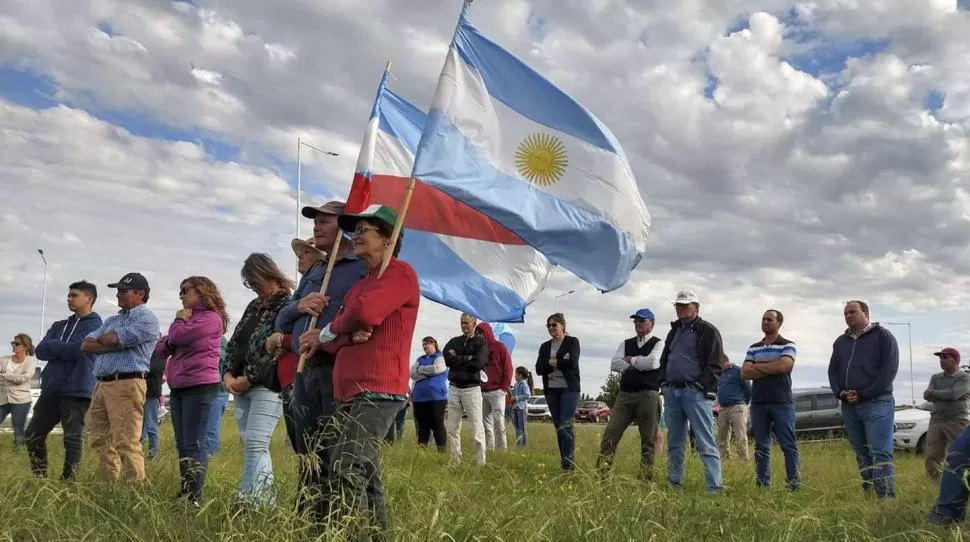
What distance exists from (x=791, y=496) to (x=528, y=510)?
2.77m

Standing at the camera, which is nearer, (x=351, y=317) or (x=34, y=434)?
(x=351, y=317)

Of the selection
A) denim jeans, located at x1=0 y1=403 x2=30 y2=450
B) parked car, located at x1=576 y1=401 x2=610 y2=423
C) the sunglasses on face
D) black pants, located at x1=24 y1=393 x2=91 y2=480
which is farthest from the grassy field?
parked car, located at x1=576 y1=401 x2=610 y2=423

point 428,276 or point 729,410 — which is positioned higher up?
point 428,276

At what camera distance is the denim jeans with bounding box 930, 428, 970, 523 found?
17.4 feet

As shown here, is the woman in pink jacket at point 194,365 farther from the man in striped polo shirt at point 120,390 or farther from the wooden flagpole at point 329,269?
the wooden flagpole at point 329,269

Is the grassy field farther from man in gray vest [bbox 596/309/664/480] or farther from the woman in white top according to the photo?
the woman in white top

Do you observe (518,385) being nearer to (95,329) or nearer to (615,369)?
(615,369)

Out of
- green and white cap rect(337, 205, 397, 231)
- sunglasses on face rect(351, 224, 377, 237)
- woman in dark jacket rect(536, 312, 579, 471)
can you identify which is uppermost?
green and white cap rect(337, 205, 397, 231)

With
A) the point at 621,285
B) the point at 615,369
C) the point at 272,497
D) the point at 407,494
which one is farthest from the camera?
the point at 615,369

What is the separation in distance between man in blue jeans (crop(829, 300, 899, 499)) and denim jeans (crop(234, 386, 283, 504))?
5.06 metres

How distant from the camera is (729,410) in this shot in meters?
12.7

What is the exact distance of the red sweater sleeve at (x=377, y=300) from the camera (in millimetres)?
4363

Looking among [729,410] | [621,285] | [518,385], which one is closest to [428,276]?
[621,285]

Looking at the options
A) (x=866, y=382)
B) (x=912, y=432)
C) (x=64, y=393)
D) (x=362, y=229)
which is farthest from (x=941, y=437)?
(x=64, y=393)
